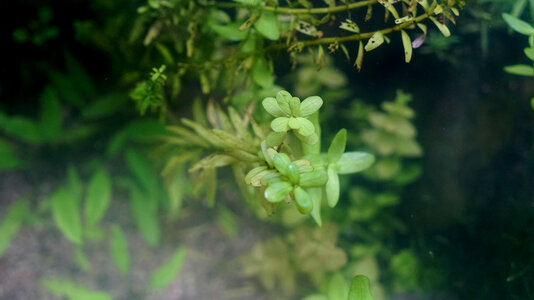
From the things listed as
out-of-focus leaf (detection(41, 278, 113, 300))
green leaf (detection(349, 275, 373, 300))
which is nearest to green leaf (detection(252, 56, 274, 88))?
green leaf (detection(349, 275, 373, 300))

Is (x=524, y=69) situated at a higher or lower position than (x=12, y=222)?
higher

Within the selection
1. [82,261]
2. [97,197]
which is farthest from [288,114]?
[82,261]

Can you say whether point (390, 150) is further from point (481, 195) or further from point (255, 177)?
point (255, 177)

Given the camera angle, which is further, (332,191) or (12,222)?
(12,222)

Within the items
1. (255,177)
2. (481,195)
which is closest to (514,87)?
(481,195)

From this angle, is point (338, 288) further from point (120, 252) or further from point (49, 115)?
point (49, 115)

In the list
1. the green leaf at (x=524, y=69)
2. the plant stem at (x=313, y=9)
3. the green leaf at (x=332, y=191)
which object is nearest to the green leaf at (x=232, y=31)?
the plant stem at (x=313, y=9)
